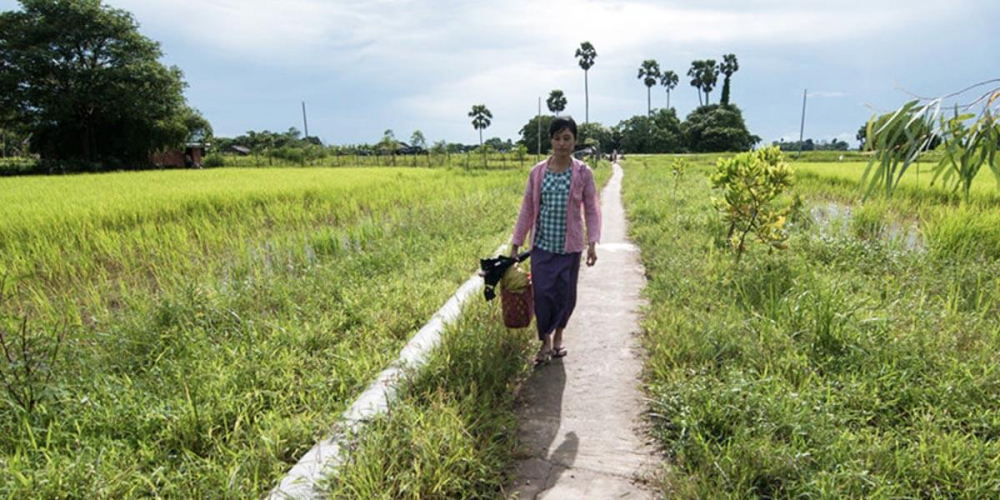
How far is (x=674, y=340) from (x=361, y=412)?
179cm

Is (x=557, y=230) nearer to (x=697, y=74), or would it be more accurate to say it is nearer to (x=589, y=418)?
(x=589, y=418)

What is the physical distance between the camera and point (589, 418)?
2.27 m

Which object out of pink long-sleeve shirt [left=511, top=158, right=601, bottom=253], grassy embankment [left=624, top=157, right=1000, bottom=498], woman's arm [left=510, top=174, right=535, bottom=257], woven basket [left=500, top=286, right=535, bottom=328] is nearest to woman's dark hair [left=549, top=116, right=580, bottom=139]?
pink long-sleeve shirt [left=511, top=158, right=601, bottom=253]

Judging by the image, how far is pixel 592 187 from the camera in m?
2.78

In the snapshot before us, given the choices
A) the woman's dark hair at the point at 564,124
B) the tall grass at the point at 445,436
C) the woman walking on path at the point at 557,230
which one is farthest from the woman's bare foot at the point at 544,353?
the woman's dark hair at the point at 564,124

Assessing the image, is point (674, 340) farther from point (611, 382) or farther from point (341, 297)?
point (341, 297)

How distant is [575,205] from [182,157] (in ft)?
126

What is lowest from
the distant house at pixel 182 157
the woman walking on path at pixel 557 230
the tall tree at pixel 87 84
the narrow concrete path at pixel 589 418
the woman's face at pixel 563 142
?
the narrow concrete path at pixel 589 418

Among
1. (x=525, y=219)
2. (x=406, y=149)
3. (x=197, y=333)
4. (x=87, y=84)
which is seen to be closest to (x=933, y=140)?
(x=525, y=219)

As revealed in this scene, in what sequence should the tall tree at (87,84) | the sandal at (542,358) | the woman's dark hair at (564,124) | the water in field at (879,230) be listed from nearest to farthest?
the woman's dark hair at (564,124) < the sandal at (542,358) < the water in field at (879,230) < the tall tree at (87,84)

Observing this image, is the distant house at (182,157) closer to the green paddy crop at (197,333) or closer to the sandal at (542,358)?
the green paddy crop at (197,333)

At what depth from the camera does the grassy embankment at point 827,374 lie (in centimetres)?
174

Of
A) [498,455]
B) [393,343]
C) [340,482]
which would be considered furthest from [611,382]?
[340,482]

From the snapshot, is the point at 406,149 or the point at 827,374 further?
the point at 406,149
